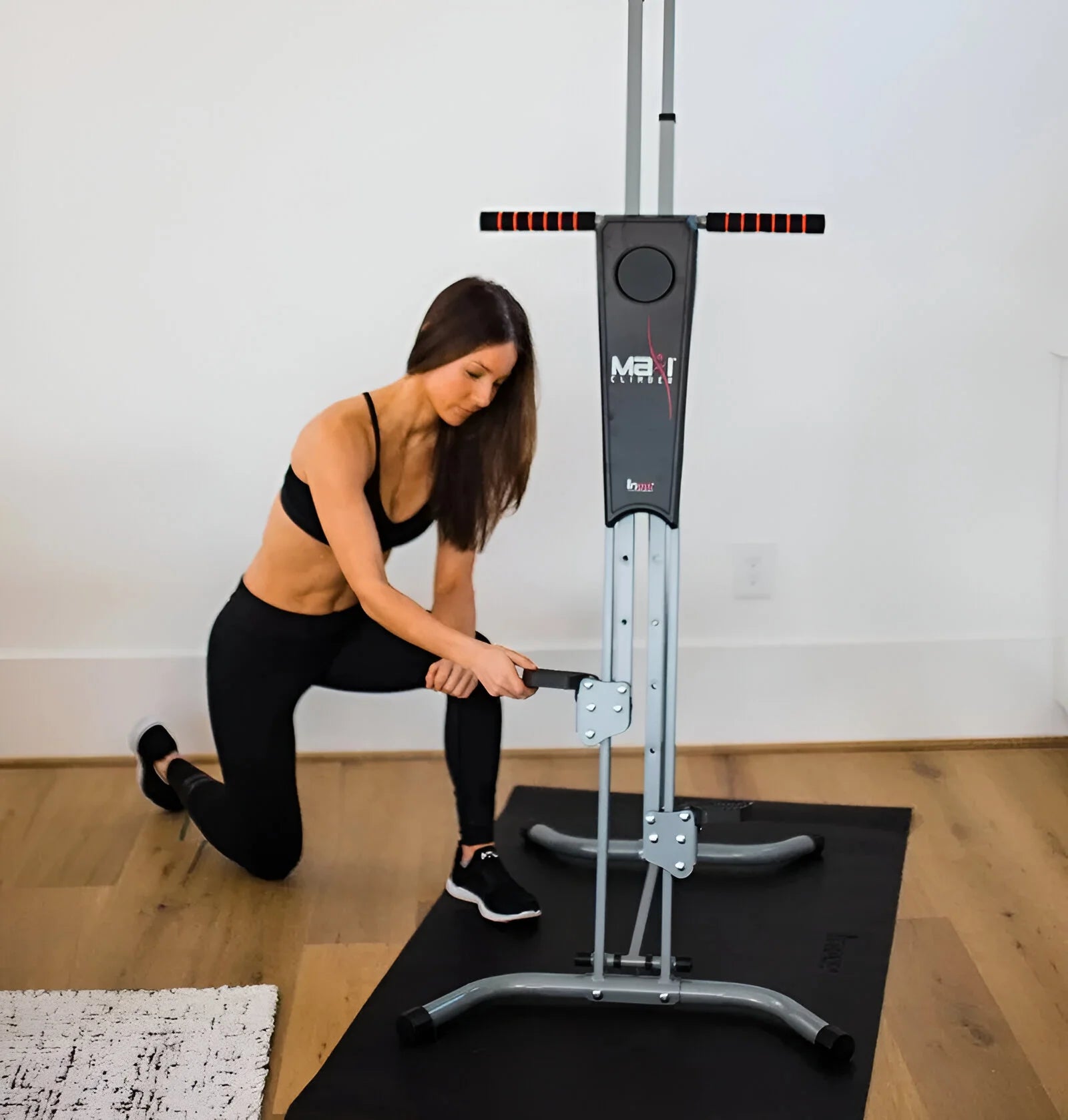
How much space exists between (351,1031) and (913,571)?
1562mm

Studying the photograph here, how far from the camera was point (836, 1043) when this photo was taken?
1.71 meters

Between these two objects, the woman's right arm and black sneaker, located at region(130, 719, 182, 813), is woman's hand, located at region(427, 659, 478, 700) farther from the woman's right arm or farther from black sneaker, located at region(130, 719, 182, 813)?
black sneaker, located at region(130, 719, 182, 813)

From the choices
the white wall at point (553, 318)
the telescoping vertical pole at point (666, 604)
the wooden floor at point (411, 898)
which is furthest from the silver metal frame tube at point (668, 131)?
the wooden floor at point (411, 898)

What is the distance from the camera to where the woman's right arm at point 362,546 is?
6.01ft

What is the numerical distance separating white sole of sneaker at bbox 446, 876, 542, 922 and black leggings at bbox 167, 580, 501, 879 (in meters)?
0.08

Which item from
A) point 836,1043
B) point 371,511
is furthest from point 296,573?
point 836,1043

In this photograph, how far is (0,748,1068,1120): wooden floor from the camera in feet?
5.84

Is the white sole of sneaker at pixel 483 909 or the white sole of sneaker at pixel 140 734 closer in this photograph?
the white sole of sneaker at pixel 483 909

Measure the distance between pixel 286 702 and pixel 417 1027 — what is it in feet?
1.98

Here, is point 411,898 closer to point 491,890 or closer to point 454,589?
point 491,890

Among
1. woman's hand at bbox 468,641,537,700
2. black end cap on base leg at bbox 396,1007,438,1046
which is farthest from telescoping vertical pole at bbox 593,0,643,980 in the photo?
black end cap on base leg at bbox 396,1007,438,1046

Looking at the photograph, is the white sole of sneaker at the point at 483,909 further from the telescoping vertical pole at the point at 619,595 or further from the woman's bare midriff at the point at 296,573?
the woman's bare midriff at the point at 296,573

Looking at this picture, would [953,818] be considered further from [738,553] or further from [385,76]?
[385,76]

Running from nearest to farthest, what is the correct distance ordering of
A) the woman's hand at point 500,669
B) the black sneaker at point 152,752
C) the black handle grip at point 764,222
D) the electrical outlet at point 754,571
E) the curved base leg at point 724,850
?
1. the black handle grip at point 764,222
2. the woman's hand at point 500,669
3. the curved base leg at point 724,850
4. the black sneaker at point 152,752
5. the electrical outlet at point 754,571
